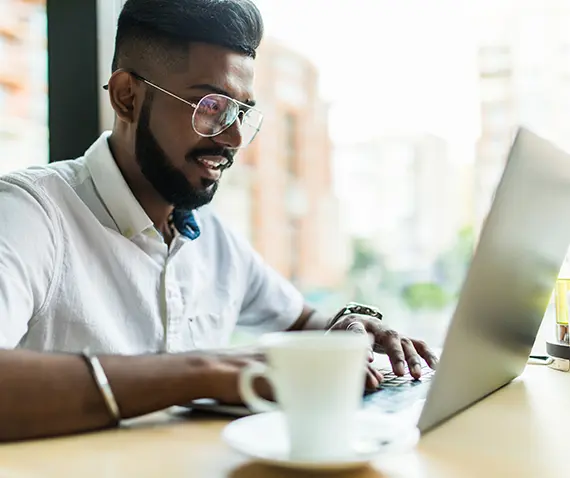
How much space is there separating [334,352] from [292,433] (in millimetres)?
86

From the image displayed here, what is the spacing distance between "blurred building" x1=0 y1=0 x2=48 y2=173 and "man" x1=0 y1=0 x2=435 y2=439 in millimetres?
498

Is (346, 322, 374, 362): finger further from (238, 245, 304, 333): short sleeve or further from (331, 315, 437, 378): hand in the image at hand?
(238, 245, 304, 333): short sleeve

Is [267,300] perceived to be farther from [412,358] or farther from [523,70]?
[523,70]

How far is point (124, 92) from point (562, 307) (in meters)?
0.88

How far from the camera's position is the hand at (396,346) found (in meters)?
1.00

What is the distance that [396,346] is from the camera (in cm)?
103

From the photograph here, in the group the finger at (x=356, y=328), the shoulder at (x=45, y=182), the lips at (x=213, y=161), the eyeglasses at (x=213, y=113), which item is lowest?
the finger at (x=356, y=328)

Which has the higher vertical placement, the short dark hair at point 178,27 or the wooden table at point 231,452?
the short dark hair at point 178,27

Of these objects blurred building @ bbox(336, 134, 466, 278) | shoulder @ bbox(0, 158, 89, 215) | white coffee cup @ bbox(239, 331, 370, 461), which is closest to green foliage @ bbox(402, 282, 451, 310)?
blurred building @ bbox(336, 134, 466, 278)

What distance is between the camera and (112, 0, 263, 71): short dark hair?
1.24 meters

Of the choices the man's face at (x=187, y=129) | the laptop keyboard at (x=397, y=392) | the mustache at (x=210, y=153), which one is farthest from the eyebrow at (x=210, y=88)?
the laptop keyboard at (x=397, y=392)

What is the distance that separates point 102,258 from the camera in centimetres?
115

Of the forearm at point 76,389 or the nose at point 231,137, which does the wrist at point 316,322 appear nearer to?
the nose at point 231,137

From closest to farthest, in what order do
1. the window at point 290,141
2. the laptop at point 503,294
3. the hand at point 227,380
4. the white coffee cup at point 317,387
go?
the white coffee cup at point 317,387 → the laptop at point 503,294 → the hand at point 227,380 → the window at point 290,141
